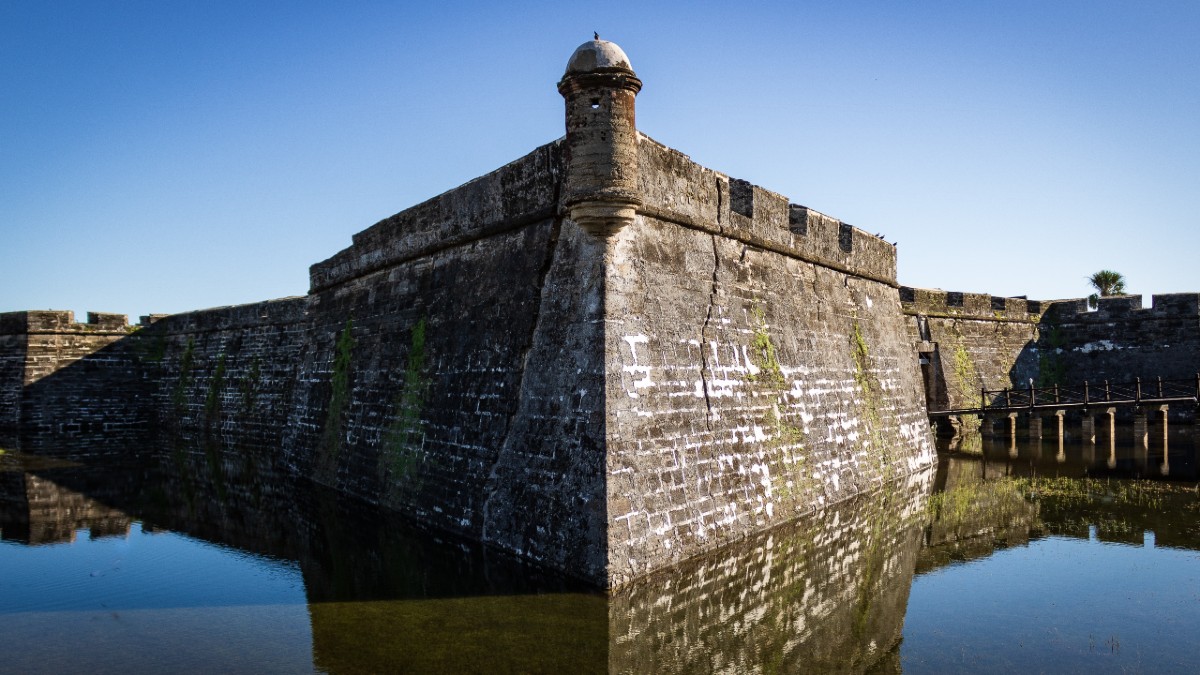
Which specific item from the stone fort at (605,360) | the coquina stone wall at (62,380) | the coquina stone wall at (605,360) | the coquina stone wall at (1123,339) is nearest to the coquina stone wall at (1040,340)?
the coquina stone wall at (1123,339)

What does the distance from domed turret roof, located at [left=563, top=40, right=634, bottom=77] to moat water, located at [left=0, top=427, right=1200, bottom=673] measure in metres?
5.46

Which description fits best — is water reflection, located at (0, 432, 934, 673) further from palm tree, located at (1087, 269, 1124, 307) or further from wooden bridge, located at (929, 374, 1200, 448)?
palm tree, located at (1087, 269, 1124, 307)

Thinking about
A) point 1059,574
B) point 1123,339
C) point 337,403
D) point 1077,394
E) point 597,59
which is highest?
point 597,59

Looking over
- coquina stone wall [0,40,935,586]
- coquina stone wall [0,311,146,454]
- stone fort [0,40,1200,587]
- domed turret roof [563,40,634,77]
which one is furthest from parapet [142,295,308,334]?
domed turret roof [563,40,634,77]

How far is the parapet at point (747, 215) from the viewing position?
936cm

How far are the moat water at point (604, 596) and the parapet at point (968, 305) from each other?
10.7 metres

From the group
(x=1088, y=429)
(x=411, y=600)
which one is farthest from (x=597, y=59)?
(x=1088, y=429)

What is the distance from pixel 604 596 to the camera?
707 cm

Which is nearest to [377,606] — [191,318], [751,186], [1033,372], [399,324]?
[399,324]

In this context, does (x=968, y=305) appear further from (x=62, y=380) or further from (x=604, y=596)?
(x=62, y=380)

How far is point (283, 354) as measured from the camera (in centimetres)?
1966

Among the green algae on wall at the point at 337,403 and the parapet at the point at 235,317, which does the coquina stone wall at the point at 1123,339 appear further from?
the parapet at the point at 235,317

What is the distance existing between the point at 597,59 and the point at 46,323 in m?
21.5

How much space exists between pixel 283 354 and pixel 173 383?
256 inches
